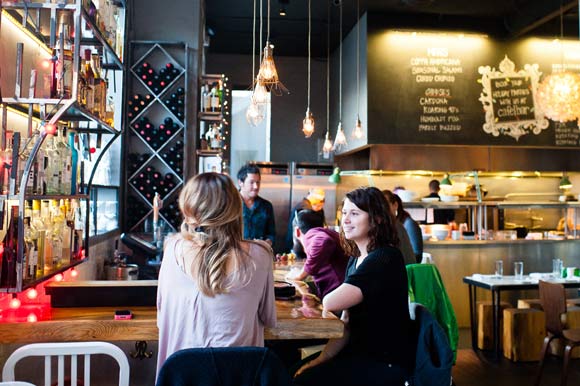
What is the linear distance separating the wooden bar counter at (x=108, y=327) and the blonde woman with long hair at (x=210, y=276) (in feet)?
0.82

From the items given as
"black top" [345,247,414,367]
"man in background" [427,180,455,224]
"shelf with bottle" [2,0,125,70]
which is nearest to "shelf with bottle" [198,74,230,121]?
"shelf with bottle" [2,0,125,70]

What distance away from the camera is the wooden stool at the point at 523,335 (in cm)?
543

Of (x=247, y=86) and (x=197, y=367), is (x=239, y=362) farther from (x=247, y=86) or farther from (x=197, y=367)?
(x=247, y=86)

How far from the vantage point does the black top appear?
2428mm

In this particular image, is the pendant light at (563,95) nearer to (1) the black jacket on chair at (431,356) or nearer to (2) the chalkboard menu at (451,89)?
(2) the chalkboard menu at (451,89)

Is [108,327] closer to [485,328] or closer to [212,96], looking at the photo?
[212,96]

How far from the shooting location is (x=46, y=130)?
7.53ft

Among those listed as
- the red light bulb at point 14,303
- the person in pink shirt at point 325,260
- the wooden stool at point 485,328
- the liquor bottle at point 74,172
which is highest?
the liquor bottle at point 74,172

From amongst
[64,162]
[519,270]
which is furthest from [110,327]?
[519,270]

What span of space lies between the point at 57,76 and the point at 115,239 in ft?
9.82

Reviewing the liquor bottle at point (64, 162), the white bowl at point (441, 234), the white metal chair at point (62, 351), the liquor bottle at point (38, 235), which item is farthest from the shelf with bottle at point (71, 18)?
the white bowl at point (441, 234)

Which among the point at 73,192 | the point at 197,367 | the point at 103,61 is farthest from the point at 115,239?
the point at 197,367

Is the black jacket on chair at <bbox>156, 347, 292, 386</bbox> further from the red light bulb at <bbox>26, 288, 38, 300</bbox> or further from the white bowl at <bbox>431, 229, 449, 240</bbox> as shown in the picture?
the white bowl at <bbox>431, 229, 449, 240</bbox>

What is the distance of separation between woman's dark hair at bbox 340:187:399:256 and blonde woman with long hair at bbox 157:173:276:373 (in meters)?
0.78
